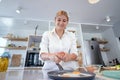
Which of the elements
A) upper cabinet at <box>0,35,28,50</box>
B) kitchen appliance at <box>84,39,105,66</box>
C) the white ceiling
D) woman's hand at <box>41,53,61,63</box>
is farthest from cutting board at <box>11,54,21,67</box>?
woman's hand at <box>41,53,61,63</box>

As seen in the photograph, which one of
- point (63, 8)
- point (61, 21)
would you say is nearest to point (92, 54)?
point (63, 8)

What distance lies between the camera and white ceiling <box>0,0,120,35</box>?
6.92ft

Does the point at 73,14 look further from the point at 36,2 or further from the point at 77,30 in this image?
the point at 36,2

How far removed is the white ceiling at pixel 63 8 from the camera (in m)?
2.11

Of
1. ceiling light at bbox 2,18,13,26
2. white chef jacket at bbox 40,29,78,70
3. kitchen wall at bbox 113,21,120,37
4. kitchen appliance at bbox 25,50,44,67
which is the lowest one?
kitchen appliance at bbox 25,50,44,67

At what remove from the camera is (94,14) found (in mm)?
2578

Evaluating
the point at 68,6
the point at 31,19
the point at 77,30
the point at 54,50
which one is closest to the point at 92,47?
the point at 77,30

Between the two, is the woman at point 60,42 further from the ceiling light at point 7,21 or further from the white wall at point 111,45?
the white wall at point 111,45

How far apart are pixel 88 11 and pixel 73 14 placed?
1.14 feet

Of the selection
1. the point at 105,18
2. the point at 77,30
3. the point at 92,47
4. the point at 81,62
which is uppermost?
the point at 105,18

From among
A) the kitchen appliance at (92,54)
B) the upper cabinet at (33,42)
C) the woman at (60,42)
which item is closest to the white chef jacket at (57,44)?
the woman at (60,42)

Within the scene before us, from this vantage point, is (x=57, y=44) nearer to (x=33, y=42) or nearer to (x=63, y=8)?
(x=63, y=8)

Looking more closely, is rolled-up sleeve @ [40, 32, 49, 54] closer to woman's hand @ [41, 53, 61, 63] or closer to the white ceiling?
woman's hand @ [41, 53, 61, 63]

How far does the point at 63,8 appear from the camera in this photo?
2334mm
